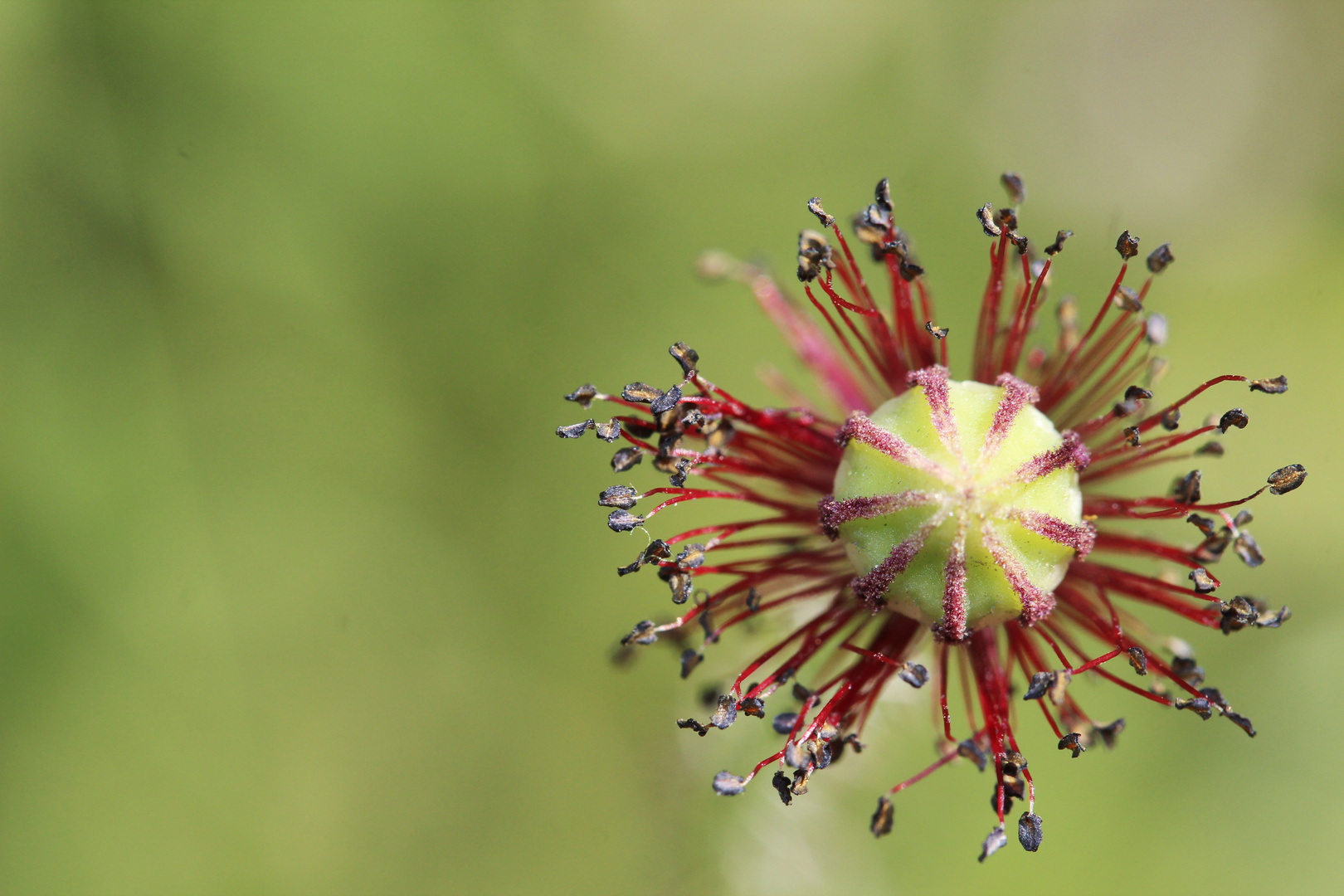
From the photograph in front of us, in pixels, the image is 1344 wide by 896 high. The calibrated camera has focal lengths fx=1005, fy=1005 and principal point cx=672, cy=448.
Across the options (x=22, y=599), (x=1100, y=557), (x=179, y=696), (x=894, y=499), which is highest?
(x=22, y=599)

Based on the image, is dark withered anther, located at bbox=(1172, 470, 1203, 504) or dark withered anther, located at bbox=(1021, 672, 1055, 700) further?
dark withered anther, located at bbox=(1172, 470, 1203, 504)

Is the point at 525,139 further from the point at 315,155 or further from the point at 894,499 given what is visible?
the point at 894,499

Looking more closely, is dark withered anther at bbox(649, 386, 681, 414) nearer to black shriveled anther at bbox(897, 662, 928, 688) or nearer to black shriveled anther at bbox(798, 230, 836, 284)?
black shriveled anther at bbox(798, 230, 836, 284)

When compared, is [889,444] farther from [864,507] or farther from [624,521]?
[624,521]

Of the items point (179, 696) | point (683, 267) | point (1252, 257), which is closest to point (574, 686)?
point (179, 696)

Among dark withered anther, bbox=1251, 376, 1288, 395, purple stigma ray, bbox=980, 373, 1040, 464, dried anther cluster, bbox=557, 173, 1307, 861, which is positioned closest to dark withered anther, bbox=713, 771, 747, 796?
dried anther cluster, bbox=557, 173, 1307, 861

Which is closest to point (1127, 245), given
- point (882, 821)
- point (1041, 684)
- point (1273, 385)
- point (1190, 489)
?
point (1273, 385)
